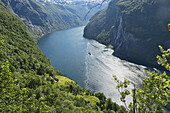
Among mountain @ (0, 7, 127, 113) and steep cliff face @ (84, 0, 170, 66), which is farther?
steep cliff face @ (84, 0, 170, 66)

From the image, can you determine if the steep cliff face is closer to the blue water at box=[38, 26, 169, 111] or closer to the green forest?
the green forest

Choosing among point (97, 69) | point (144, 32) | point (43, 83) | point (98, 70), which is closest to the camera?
point (43, 83)

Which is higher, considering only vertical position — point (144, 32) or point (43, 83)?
point (144, 32)

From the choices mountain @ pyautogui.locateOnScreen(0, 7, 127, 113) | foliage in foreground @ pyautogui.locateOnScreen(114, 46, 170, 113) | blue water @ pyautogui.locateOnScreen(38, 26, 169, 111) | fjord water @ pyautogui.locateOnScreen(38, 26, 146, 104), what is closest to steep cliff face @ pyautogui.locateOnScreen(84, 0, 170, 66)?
blue water @ pyautogui.locateOnScreen(38, 26, 169, 111)

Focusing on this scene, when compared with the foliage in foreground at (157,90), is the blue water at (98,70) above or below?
below

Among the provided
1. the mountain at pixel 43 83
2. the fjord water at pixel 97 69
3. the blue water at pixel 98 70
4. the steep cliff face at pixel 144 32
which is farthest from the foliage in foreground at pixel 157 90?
the steep cliff face at pixel 144 32

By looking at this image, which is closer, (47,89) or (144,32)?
(47,89)

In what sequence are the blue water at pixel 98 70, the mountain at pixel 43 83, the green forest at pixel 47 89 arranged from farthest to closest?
the blue water at pixel 98 70 → the mountain at pixel 43 83 → the green forest at pixel 47 89

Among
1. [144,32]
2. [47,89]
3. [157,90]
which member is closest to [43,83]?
[47,89]

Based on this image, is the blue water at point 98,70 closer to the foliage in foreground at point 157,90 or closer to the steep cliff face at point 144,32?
the steep cliff face at point 144,32

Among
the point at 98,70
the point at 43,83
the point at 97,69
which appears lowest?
the point at 98,70

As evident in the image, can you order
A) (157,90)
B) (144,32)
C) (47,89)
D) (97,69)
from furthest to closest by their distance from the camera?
(144,32)
(97,69)
(47,89)
(157,90)

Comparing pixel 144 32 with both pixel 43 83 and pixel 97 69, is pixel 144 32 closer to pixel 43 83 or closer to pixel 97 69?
pixel 97 69

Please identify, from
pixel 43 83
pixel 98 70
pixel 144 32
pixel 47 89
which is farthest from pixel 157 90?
pixel 144 32
